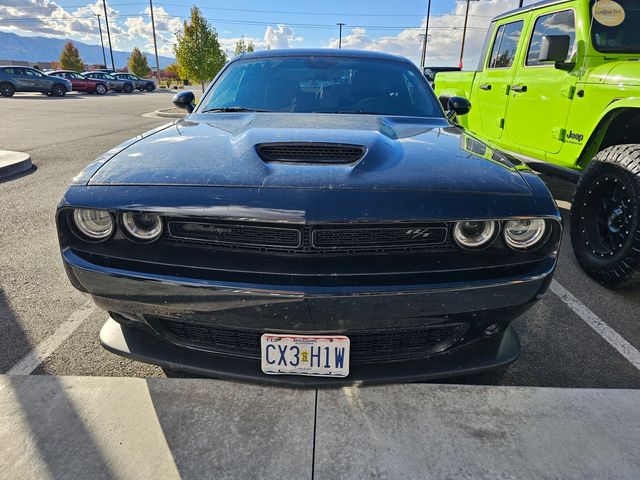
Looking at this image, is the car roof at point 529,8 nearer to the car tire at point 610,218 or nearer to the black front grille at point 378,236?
the car tire at point 610,218

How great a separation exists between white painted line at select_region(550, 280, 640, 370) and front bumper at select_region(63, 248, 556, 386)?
1097 mm

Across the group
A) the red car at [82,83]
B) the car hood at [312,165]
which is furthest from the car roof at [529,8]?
the red car at [82,83]

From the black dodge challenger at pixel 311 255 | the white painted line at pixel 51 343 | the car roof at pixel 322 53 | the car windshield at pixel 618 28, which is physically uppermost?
the car windshield at pixel 618 28

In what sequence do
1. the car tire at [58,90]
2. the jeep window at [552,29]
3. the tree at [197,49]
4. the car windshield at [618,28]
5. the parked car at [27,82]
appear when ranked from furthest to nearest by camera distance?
the car tire at [58,90], the parked car at [27,82], the tree at [197,49], the jeep window at [552,29], the car windshield at [618,28]

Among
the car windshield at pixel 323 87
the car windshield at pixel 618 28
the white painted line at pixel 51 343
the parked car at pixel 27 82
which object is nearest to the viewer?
the white painted line at pixel 51 343

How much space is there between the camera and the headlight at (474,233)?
1.73 meters

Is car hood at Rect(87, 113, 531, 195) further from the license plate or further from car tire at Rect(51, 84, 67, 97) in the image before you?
car tire at Rect(51, 84, 67, 97)

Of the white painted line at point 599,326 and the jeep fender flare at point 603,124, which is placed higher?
the jeep fender flare at point 603,124

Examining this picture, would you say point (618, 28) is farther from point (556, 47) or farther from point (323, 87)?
point (323, 87)

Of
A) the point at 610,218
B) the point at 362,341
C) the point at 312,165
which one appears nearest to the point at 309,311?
the point at 362,341

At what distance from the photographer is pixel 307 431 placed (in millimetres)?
1899

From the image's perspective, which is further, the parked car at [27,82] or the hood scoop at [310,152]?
the parked car at [27,82]

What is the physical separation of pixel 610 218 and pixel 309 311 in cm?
280

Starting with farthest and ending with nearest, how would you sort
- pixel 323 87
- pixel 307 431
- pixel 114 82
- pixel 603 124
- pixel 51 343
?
pixel 114 82, pixel 603 124, pixel 323 87, pixel 51 343, pixel 307 431
